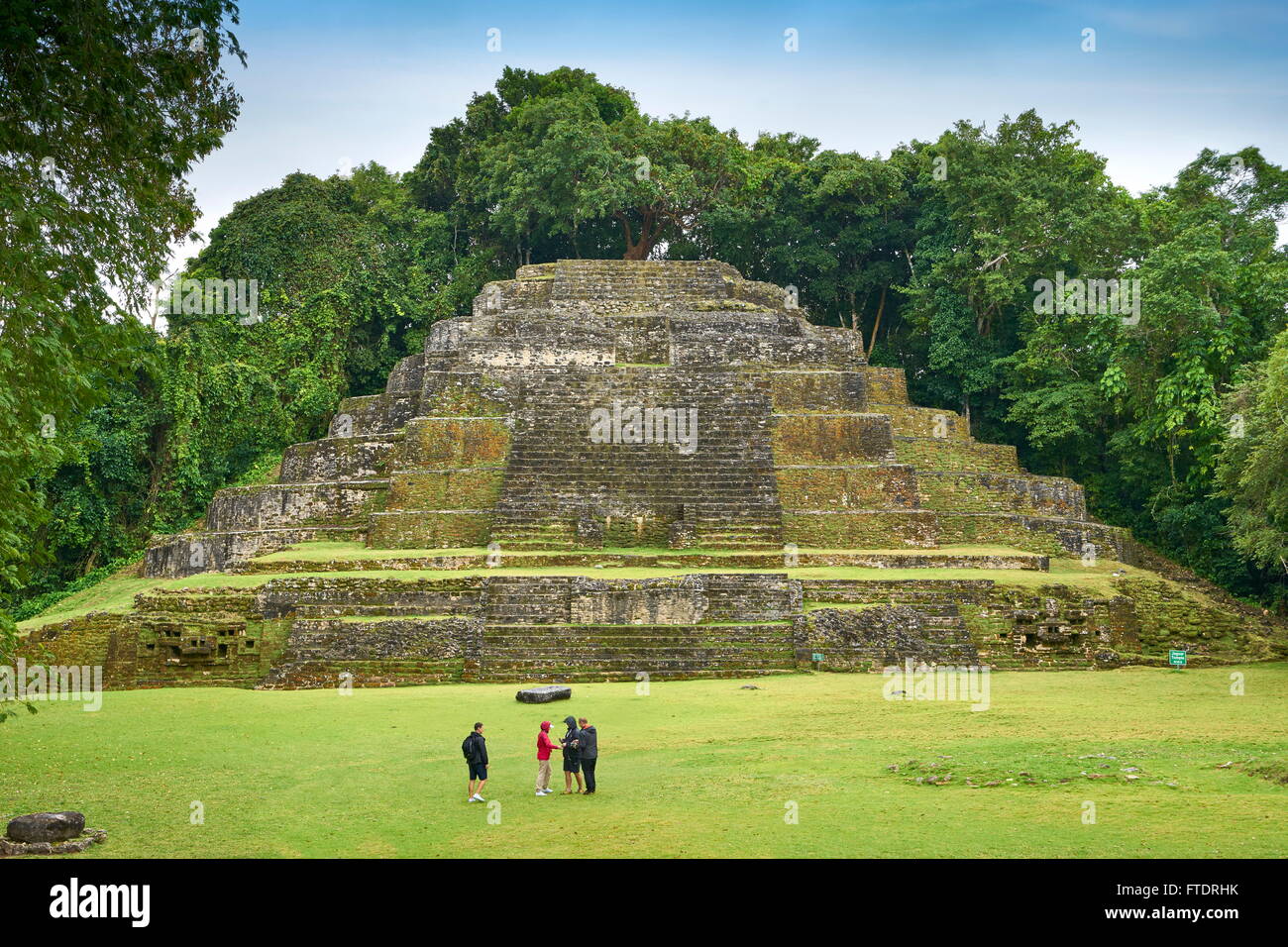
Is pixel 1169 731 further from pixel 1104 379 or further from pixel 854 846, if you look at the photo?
pixel 1104 379

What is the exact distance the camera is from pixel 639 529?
66.6 ft

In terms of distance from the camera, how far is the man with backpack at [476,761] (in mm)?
9406

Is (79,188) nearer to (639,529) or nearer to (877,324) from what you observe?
(639,529)

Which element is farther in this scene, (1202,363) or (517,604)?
(1202,363)

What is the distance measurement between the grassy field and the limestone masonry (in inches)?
47.5

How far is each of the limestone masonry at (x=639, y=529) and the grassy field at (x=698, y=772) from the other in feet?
3.95

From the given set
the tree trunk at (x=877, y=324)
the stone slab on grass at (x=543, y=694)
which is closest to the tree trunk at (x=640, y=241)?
the tree trunk at (x=877, y=324)

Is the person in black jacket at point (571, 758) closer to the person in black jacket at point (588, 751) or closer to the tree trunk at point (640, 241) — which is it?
the person in black jacket at point (588, 751)

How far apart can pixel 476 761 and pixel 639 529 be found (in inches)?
433

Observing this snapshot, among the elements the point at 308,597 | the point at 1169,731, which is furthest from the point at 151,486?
the point at 1169,731

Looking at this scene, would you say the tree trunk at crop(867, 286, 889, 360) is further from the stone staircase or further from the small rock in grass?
the small rock in grass

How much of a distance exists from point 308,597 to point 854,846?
1057 centimetres

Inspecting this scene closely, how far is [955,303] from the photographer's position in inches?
1182

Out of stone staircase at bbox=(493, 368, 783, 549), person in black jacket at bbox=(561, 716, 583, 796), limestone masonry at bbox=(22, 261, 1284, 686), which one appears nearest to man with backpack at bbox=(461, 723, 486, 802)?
person in black jacket at bbox=(561, 716, 583, 796)
